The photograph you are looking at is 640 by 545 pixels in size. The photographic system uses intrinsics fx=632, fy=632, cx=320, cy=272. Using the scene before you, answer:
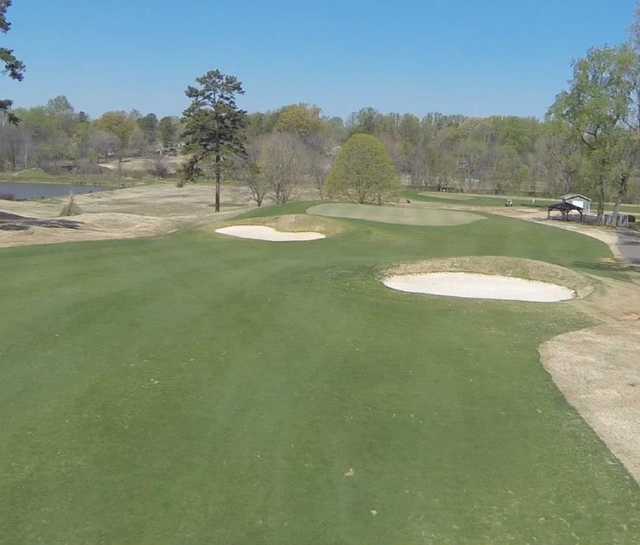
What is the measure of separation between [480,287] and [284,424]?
636 inches

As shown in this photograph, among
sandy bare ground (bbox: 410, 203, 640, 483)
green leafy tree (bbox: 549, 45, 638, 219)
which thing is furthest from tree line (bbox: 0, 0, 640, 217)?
sandy bare ground (bbox: 410, 203, 640, 483)

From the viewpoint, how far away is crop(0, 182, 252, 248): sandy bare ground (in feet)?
106

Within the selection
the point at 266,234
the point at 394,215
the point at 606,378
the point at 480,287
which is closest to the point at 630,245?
the point at 394,215

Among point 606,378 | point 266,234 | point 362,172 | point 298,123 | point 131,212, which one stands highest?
point 298,123

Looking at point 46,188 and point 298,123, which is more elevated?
point 298,123

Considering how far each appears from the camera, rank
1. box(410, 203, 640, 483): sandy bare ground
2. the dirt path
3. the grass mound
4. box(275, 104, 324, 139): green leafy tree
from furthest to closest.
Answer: box(275, 104, 324, 139): green leafy tree → the dirt path → the grass mound → box(410, 203, 640, 483): sandy bare ground

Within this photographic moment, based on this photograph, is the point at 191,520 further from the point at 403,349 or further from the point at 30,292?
the point at 30,292

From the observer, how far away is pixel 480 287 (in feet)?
83.5

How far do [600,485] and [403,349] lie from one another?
6514 mm

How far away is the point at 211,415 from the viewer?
37.0ft

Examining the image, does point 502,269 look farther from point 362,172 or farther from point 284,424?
point 362,172

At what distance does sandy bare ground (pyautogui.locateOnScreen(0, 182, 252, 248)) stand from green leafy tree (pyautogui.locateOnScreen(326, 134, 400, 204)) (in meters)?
12.6

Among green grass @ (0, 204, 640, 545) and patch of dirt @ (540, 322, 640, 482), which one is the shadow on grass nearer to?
green grass @ (0, 204, 640, 545)

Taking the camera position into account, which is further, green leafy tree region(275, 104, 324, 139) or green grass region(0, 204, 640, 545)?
green leafy tree region(275, 104, 324, 139)
